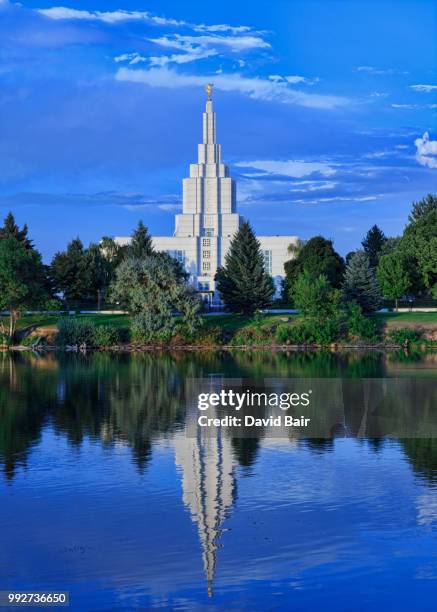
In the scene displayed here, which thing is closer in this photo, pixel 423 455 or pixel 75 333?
pixel 423 455

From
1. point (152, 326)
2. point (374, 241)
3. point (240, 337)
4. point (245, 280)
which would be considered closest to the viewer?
point (152, 326)

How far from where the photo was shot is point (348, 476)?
19.4 metres

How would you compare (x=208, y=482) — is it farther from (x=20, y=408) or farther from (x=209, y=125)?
(x=209, y=125)

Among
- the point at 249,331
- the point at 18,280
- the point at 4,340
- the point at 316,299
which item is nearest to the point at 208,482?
the point at 316,299

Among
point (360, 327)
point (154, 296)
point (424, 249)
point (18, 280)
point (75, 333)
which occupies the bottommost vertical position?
point (75, 333)

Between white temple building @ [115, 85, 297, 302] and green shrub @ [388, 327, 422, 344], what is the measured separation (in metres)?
43.8

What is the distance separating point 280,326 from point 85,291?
74.2 ft

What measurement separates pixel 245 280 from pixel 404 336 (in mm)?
14394

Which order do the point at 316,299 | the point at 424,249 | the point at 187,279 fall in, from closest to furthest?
the point at 316,299 < the point at 187,279 < the point at 424,249

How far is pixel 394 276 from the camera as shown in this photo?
7306 centimetres

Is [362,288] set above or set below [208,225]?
below

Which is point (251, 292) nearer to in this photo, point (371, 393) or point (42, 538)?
point (371, 393)

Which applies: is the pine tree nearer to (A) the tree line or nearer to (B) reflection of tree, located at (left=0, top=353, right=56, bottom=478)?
(A) the tree line

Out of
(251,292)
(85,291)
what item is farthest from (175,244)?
(251,292)
